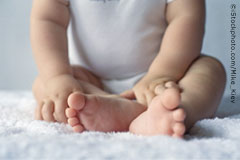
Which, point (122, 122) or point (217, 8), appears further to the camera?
point (217, 8)

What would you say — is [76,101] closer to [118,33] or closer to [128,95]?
[128,95]

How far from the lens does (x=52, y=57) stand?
872mm

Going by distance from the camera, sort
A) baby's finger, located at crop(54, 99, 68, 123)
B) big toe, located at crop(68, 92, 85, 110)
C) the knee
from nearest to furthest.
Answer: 1. big toe, located at crop(68, 92, 85, 110)
2. baby's finger, located at crop(54, 99, 68, 123)
3. the knee

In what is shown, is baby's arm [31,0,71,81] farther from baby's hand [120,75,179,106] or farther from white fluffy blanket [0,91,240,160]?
white fluffy blanket [0,91,240,160]

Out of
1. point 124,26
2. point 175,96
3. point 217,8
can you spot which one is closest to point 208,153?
point 175,96

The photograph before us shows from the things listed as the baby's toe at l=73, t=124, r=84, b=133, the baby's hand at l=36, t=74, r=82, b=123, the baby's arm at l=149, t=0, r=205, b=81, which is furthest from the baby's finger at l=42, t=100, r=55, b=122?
the baby's arm at l=149, t=0, r=205, b=81

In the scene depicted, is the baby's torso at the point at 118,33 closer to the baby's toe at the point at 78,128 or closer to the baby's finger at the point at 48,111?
the baby's finger at the point at 48,111

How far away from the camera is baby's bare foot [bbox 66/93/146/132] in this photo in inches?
22.8

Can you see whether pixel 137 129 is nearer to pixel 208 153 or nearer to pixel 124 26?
pixel 208 153

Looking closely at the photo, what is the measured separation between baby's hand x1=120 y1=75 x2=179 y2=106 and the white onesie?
0.20 m

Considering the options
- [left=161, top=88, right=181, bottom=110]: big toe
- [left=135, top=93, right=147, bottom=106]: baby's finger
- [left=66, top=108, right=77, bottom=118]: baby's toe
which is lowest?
[left=135, top=93, right=147, bottom=106]: baby's finger

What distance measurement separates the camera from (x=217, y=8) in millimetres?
1081

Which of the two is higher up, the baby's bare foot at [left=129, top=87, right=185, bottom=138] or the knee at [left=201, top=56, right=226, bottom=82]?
the baby's bare foot at [left=129, top=87, right=185, bottom=138]

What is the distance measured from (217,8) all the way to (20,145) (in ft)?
2.62
